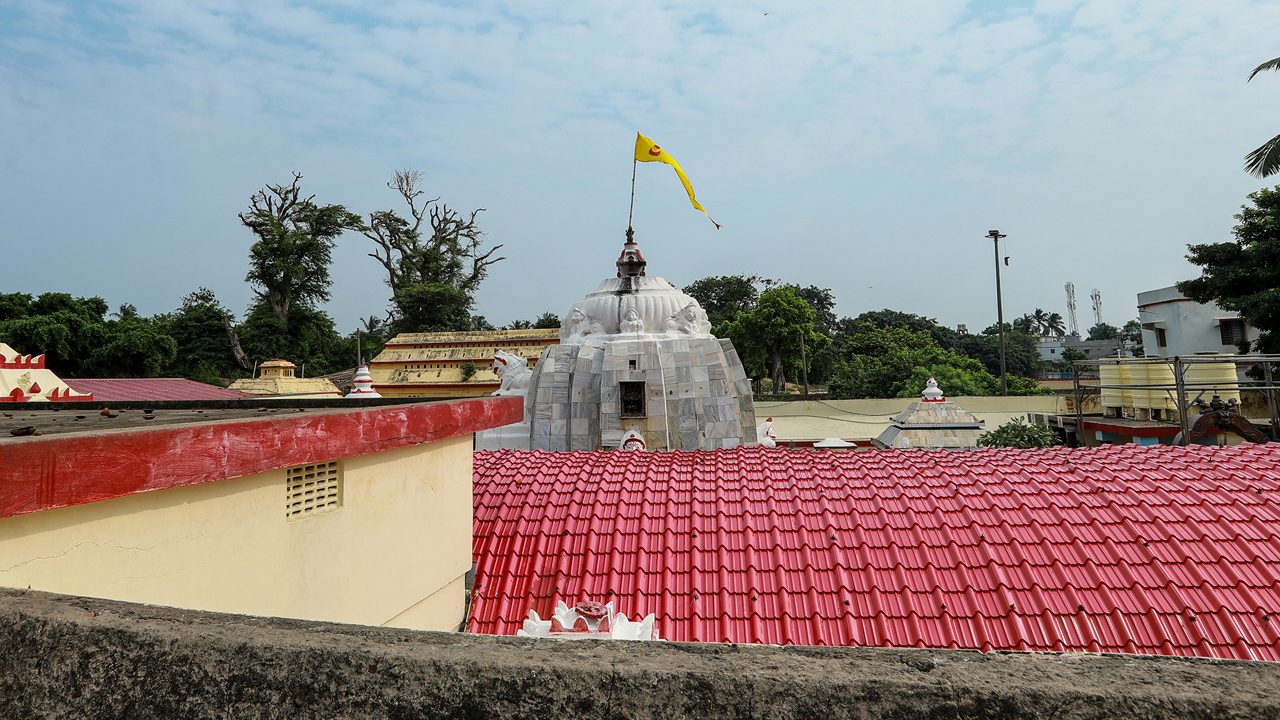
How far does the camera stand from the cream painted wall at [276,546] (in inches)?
87.2

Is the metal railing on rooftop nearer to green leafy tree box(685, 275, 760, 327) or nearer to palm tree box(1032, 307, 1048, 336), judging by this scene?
green leafy tree box(685, 275, 760, 327)

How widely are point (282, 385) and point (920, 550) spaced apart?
72.0 ft

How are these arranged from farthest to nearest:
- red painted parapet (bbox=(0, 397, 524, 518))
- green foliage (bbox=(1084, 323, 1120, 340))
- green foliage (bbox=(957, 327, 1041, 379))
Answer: green foliage (bbox=(1084, 323, 1120, 340)) → green foliage (bbox=(957, 327, 1041, 379)) → red painted parapet (bbox=(0, 397, 524, 518))

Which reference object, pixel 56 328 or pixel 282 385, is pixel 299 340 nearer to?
pixel 56 328

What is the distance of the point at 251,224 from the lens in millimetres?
34750

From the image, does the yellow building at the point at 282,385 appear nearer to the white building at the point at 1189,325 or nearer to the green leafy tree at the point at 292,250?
the green leafy tree at the point at 292,250

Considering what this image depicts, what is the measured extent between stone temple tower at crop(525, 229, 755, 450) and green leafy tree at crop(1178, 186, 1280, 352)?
53.9 feet

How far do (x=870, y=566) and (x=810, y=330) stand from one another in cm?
3129

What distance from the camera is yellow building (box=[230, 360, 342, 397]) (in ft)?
70.2

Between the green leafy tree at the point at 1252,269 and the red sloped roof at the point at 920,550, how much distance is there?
56.5 feet

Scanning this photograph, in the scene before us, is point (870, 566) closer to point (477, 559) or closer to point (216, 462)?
point (477, 559)

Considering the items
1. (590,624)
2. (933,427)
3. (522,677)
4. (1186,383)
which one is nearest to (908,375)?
(1186,383)

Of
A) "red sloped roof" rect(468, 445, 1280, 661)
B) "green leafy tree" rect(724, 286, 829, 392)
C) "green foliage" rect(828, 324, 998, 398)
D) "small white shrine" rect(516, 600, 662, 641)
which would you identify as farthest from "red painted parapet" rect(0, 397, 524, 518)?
"green leafy tree" rect(724, 286, 829, 392)

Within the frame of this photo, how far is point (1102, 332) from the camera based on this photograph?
8925cm
